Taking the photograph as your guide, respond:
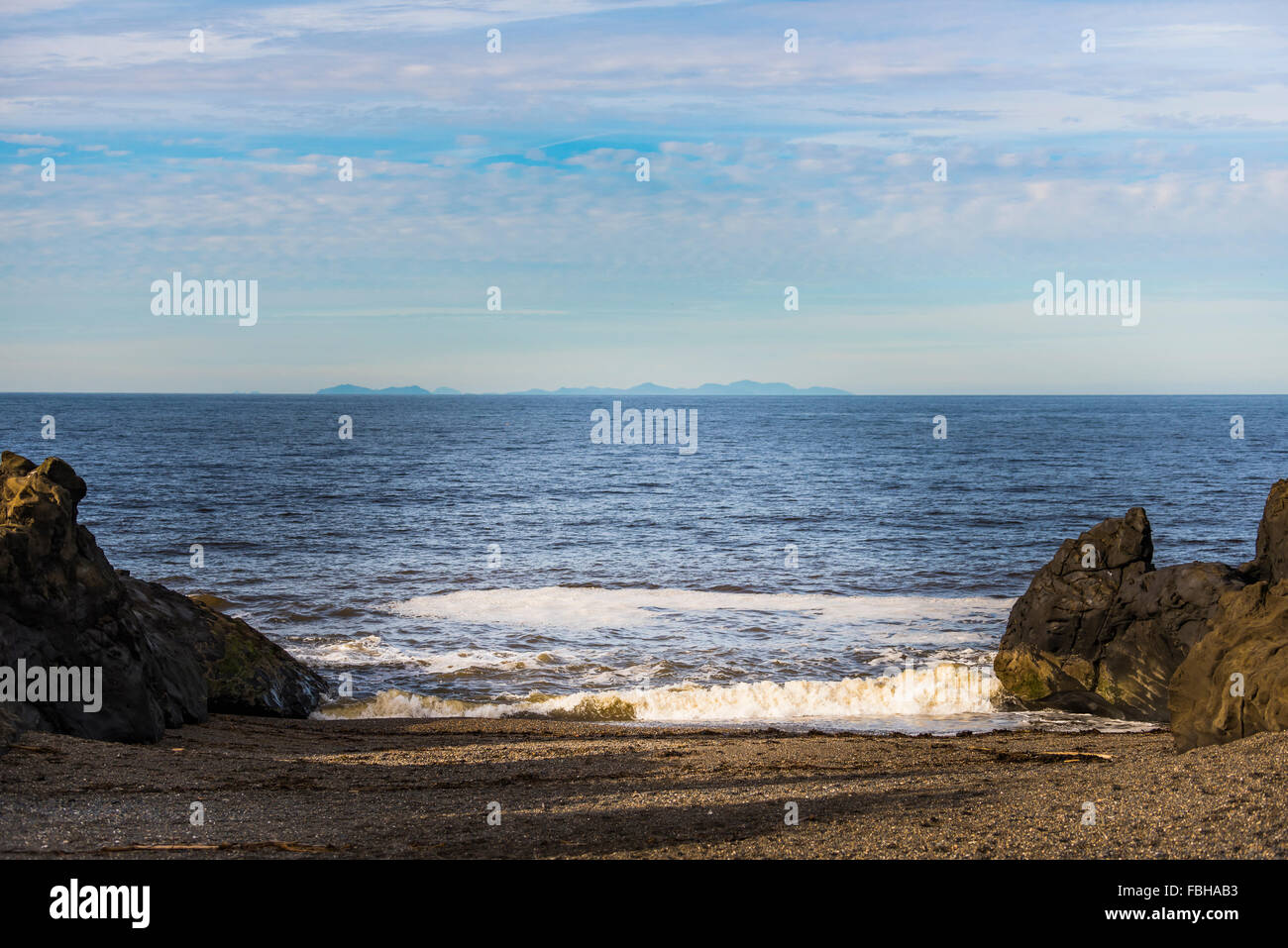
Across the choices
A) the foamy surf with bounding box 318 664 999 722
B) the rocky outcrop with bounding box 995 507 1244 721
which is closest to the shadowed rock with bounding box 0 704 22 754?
the foamy surf with bounding box 318 664 999 722

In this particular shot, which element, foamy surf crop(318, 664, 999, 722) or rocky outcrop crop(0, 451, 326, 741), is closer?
rocky outcrop crop(0, 451, 326, 741)

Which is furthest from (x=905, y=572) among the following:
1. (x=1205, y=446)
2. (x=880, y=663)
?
(x=1205, y=446)

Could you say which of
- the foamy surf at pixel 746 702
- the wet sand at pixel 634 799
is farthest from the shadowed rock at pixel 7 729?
the foamy surf at pixel 746 702

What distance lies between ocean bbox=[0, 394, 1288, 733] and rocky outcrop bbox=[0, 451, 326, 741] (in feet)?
13.0

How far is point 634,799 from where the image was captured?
404 inches

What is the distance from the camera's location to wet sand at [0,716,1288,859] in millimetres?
8031

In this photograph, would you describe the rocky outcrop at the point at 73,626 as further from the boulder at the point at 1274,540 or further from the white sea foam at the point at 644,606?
the boulder at the point at 1274,540

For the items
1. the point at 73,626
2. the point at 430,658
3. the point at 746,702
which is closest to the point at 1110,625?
the point at 746,702

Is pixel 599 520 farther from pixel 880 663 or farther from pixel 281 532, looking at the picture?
pixel 880 663

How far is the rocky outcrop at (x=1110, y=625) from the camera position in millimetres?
16969

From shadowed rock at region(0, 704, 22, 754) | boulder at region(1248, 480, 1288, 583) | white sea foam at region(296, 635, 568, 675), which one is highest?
boulder at region(1248, 480, 1288, 583)

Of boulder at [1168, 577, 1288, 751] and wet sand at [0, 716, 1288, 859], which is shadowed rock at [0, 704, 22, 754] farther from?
boulder at [1168, 577, 1288, 751]

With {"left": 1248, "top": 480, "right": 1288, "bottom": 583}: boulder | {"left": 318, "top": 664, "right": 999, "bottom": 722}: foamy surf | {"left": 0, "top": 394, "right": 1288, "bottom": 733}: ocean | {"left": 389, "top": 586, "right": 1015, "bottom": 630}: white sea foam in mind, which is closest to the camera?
{"left": 1248, "top": 480, "right": 1288, "bottom": 583}: boulder
